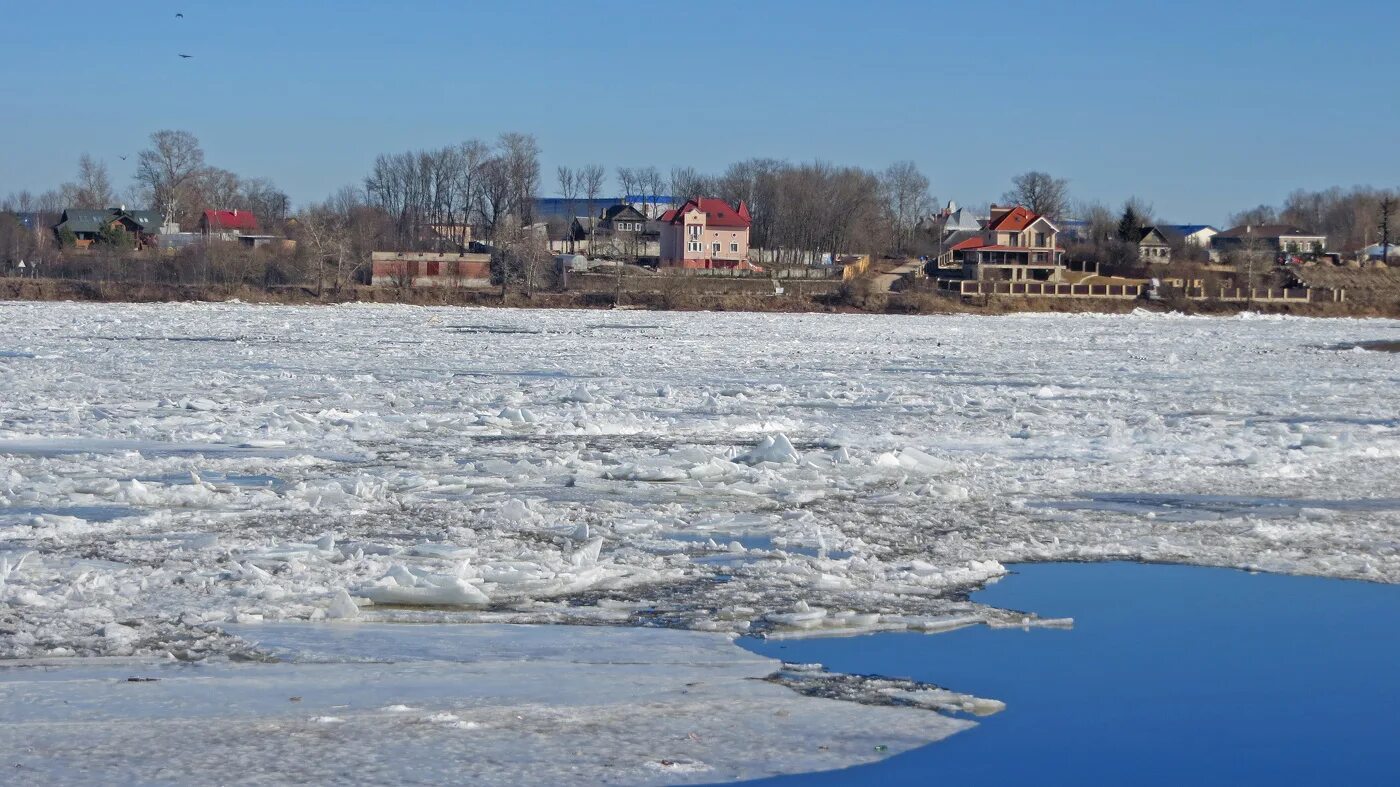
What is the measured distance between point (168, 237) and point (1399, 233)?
101m

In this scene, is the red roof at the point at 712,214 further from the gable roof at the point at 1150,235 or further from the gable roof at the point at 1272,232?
the gable roof at the point at 1272,232

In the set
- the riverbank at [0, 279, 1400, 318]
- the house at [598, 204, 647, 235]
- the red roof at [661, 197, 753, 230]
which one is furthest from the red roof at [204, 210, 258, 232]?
the riverbank at [0, 279, 1400, 318]

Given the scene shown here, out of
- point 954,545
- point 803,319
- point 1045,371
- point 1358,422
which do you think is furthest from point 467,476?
point 803,319

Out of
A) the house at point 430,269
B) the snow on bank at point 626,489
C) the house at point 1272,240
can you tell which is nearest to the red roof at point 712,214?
the house at point 430,269

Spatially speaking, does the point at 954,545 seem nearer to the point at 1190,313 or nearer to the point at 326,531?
the point at 326,531

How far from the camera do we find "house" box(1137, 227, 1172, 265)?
314 feet

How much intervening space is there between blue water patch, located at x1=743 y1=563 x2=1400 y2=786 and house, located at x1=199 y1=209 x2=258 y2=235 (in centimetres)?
9213

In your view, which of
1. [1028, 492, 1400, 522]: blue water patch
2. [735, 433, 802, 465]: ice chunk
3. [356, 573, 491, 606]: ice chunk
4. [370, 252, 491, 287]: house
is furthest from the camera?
[370, 252, 491, 287]: house

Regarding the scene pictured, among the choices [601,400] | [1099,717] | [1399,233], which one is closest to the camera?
[1099,717]

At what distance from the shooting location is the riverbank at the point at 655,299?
59.2 m

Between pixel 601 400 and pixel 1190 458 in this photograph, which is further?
pixel 601 400

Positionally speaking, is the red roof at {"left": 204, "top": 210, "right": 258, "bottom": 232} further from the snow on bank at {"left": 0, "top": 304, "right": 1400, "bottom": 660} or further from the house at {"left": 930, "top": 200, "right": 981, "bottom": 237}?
the snow on bank at {"left": 0, "top": 304, "right": 1400, "bottom": 660}

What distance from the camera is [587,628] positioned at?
715 cm

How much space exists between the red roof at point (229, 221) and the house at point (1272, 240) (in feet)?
247
